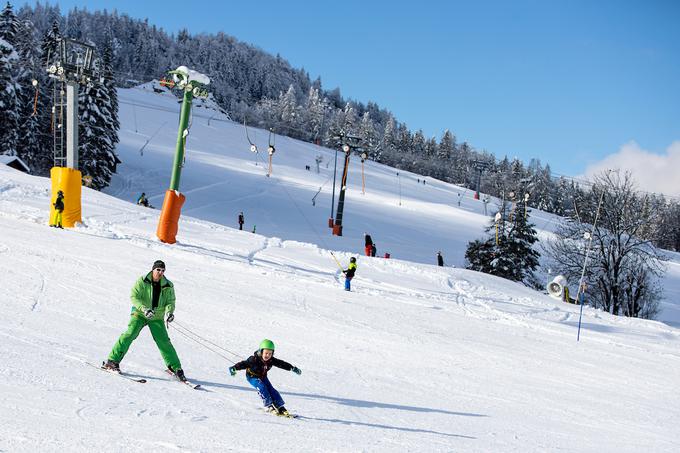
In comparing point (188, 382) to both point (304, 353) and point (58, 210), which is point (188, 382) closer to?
point (304, 353)

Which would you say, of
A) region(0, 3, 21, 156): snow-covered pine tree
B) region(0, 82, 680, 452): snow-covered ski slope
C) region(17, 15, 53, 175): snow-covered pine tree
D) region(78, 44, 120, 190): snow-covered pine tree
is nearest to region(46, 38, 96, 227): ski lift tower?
region(0, 82, 680, 452): snow-covered ski slope

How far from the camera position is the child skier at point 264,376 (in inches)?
249

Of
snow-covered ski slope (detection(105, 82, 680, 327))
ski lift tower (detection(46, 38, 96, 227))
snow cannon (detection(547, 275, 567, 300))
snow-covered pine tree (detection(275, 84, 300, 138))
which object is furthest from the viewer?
snow-covered pine tree (detection(275, 84, 300, 138))

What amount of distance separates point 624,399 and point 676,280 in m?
46.1

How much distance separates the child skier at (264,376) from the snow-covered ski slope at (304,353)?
19 cm

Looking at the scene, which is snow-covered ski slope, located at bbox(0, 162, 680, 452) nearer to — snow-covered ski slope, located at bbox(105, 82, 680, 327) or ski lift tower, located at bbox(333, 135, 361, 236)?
snow-covered ski slope, located at bbox(105, 82, 680, 327)

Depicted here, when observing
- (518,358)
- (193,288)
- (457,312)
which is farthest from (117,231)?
(518,358)

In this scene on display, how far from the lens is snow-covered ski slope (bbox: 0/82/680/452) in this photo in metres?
5.58

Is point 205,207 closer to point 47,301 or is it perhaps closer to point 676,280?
point 47,301

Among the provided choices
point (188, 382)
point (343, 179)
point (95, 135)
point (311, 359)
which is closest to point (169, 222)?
point (311, 359)

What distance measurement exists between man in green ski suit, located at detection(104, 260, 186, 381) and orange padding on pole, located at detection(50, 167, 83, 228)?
1411cm

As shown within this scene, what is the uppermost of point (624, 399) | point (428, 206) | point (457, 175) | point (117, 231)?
point (457, 175)

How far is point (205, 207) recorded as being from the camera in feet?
134

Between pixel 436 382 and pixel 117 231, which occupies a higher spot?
pixel 117 231
